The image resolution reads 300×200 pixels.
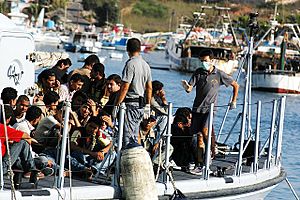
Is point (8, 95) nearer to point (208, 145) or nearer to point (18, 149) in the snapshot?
point (18, 149)

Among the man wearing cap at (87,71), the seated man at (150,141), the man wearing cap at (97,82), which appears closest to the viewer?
the seated man at (150,141)

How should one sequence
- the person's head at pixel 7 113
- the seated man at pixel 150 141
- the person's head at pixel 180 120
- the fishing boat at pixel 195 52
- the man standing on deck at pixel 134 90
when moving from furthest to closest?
the fishing boat at pixel 195 52
the person's head at pixel 180 120
the seated man at pixel 150 141
the man standing on deck at pixel 134 90
the person's head at pixel 7 113

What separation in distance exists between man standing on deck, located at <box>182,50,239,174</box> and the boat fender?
1650mm

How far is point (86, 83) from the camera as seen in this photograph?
43.9ft

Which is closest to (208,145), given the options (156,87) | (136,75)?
(136,75)

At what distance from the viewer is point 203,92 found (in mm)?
12586

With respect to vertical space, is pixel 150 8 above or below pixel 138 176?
below

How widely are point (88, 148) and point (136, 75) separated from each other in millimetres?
1067

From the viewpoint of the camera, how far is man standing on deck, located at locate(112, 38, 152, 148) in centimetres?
1148

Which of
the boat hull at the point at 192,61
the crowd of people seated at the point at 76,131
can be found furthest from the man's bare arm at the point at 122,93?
the boat hull at the point at 192,61

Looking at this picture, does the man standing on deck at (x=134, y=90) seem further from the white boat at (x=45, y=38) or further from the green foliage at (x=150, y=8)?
the white boat at (x=45, y=38)

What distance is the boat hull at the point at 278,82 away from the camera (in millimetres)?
58969

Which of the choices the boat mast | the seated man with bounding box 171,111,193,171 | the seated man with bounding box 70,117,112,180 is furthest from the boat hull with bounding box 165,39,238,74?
the seated man with bounding box 70,117,112,180

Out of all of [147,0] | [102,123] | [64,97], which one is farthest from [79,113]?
[147,0]
